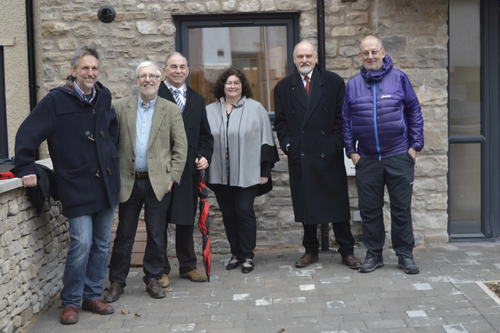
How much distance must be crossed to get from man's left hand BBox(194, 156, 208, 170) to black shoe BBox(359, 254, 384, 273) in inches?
65.2

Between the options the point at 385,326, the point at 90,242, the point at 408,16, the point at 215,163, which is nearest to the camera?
the point at 385,326

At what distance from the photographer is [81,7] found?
6594 millimetres

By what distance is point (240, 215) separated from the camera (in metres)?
5.80

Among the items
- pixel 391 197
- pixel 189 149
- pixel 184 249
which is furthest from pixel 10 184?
pixel 391 197

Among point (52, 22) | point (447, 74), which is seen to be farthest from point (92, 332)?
point (447, 74)

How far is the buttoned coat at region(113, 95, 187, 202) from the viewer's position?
16.4ft

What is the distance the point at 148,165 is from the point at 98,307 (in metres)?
1.15

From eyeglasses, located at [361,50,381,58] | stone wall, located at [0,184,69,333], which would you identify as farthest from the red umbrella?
eyeglasses, located at [361,50,381,58]

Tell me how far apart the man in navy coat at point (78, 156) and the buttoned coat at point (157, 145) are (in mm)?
230

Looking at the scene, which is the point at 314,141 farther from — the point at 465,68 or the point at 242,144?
the point at 465,68

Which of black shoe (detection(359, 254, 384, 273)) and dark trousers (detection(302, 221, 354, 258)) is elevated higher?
dark trousers (detection(302, 221, 354, 258))

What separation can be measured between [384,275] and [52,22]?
165 inches

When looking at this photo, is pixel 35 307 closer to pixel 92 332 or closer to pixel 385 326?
pixel 92 332

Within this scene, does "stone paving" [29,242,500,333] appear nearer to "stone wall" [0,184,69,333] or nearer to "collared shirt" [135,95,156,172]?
"stone wall" [0,184,69,333]
